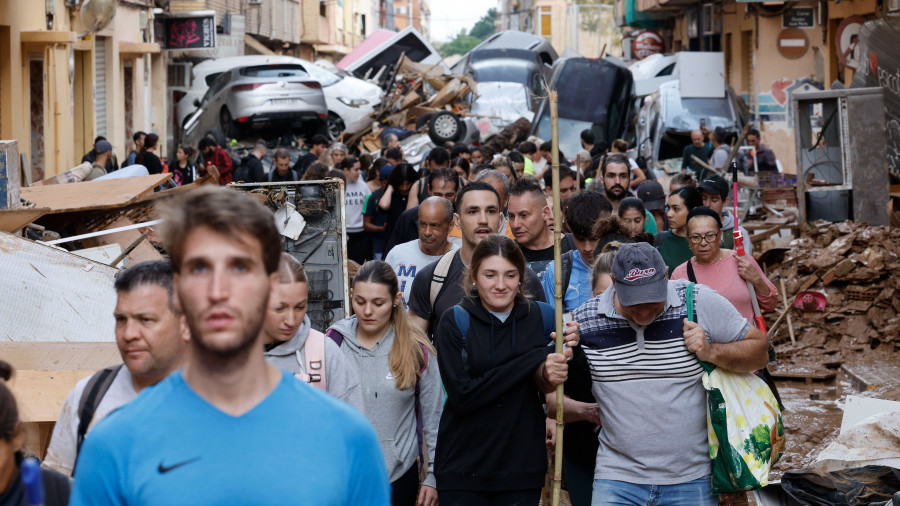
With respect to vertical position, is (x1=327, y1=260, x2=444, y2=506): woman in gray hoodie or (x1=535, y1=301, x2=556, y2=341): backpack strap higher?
(x1=535, y1=301, x2=556, y2=341): backpack strap

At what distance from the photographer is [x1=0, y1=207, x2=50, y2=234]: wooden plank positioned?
7664 millimetres

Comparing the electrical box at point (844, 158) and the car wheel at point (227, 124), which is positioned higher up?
the car wheel at point (227, 124)

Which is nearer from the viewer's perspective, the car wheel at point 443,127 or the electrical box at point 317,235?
the electrical box at point 317,235

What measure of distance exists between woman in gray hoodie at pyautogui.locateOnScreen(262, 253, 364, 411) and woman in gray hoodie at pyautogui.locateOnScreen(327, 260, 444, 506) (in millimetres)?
541

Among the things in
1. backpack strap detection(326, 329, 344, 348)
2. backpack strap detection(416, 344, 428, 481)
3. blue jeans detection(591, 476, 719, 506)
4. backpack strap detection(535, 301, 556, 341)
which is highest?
backpack strap detection(535, 301, 556, 341)

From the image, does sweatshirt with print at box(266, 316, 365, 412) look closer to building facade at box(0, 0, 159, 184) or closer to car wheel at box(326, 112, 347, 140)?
building facade at box(0, 0, 159, 184)

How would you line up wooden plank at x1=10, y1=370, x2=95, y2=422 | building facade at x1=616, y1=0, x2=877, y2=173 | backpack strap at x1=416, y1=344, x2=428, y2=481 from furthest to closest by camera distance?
building facade at x1=616, y1=0, x2=877, y2=173, backpack strap at x1=416, y1=344, x2=428, y2=481, wooden plank at x1=10, y1=370, x2=95, y2=422

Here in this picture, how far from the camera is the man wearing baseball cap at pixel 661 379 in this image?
4469 mm

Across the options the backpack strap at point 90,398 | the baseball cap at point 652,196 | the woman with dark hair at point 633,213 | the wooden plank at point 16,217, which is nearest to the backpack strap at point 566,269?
the woman with dark hair at point 633,213

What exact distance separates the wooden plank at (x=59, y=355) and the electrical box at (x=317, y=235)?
107 inches

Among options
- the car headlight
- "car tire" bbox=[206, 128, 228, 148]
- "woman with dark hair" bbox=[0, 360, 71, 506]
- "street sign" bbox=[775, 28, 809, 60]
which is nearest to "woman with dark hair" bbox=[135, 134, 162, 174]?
"car tire" bbox=[206, 128, 228, 148]

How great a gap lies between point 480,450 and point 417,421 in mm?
633

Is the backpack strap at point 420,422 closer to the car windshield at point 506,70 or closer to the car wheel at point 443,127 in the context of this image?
the car wheel at point 443,127

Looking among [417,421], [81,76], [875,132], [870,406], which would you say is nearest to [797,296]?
[875,132]
